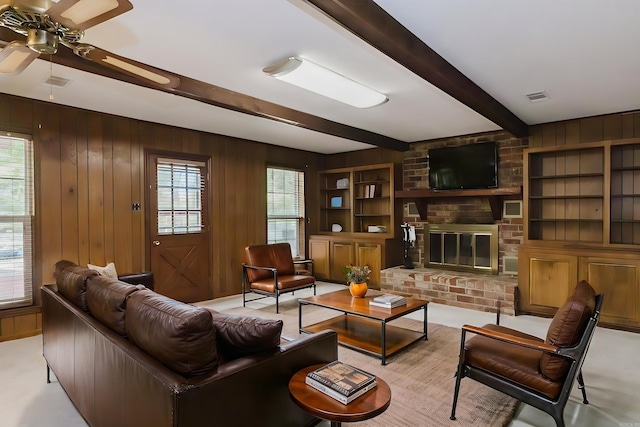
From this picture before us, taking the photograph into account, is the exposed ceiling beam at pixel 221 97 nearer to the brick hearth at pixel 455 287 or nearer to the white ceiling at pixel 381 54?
the white ceiling at pixel 381 54

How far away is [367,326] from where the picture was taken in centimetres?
384

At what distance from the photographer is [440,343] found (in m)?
3.58

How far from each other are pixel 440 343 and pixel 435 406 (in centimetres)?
119

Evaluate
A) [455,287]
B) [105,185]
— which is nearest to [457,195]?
[455,287]

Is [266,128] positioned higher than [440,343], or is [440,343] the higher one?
[266,128]

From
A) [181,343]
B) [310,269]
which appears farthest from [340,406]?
[310,269]

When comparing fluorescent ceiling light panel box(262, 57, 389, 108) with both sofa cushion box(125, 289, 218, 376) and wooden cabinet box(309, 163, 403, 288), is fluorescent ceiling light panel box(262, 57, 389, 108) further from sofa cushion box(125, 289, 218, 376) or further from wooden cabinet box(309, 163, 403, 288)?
wooden cabinet box(309, 163, 403, 288)

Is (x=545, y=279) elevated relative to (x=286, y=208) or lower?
lower

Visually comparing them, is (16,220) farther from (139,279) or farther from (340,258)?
(340,258)

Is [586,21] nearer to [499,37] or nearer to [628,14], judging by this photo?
[628,14]

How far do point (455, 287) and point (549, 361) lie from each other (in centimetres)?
301

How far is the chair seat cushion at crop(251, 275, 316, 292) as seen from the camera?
467 centimetres

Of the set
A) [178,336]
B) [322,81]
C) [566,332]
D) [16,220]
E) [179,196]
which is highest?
[322,81]

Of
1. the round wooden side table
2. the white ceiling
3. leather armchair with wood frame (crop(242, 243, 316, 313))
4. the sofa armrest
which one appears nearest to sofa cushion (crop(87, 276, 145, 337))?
the round wooden side table
